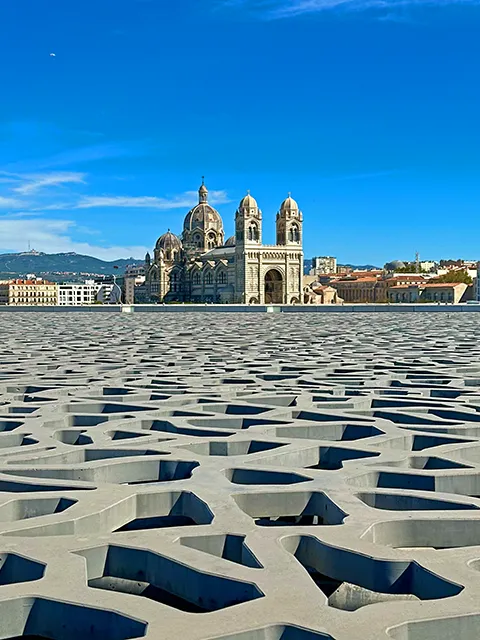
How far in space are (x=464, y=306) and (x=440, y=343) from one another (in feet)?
115

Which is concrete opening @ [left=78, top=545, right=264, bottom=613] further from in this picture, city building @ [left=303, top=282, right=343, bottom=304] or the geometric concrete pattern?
city building @ [left=303, top=282, right=343, bottom=304]

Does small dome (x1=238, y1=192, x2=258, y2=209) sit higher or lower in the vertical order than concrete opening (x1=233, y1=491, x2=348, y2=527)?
higher

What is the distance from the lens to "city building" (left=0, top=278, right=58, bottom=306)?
146 meters

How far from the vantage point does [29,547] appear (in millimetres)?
3715

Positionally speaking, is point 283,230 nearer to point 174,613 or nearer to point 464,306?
point 464,306

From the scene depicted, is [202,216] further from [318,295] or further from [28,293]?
[28,293]

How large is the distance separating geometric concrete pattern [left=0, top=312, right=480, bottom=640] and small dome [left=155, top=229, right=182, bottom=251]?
114 meters

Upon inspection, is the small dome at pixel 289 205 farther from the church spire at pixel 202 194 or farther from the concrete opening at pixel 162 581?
the concrete opening at pixel 162 581

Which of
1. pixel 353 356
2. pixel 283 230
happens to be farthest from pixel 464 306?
pixel 283 230

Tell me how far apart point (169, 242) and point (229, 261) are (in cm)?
1511

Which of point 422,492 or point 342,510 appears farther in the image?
point 422,492

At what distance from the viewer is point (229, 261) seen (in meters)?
111

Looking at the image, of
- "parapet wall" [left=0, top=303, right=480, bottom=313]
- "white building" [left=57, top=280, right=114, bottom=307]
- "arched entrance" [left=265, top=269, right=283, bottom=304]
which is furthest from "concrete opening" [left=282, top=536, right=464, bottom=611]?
"white building" [left=57, top=280, right=114, bottom=307]

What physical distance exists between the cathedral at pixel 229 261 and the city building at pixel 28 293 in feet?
110
